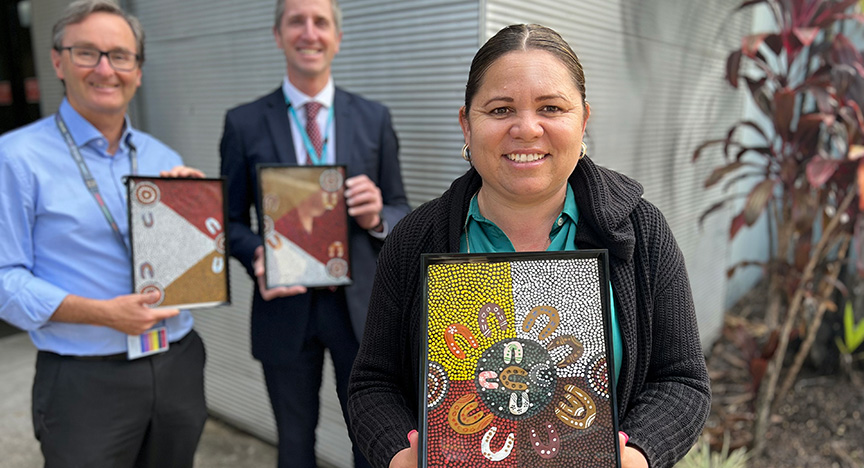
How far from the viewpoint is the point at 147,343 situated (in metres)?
1.86

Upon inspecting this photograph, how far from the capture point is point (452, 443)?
97 centimetres

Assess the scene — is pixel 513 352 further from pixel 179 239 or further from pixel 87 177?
pixel 87 177

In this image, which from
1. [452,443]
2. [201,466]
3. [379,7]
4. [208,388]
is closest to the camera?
[452,443]

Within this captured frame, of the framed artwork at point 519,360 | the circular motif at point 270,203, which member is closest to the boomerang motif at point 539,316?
the framed artwork at point 519,360

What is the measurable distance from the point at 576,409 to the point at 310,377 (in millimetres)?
1333

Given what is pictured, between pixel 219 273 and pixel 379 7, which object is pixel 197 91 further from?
pixel 219 273

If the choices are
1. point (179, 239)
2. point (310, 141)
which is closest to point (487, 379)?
point (179, 239)

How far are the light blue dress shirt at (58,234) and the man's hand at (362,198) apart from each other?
69 centimetres

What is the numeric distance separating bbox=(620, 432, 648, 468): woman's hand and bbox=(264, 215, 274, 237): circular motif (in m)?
1.24

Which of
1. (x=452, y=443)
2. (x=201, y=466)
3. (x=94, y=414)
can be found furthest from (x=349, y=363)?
(x=201, y=466)

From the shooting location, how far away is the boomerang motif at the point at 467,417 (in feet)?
3.21

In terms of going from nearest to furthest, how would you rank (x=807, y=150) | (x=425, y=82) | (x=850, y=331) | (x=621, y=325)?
(x=621, y=325) < (x=425, y=82) < (x=807, y=150) < (x=850, y=331)

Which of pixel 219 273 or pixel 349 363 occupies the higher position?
pixel 219 273

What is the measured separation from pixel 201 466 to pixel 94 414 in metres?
1.61
